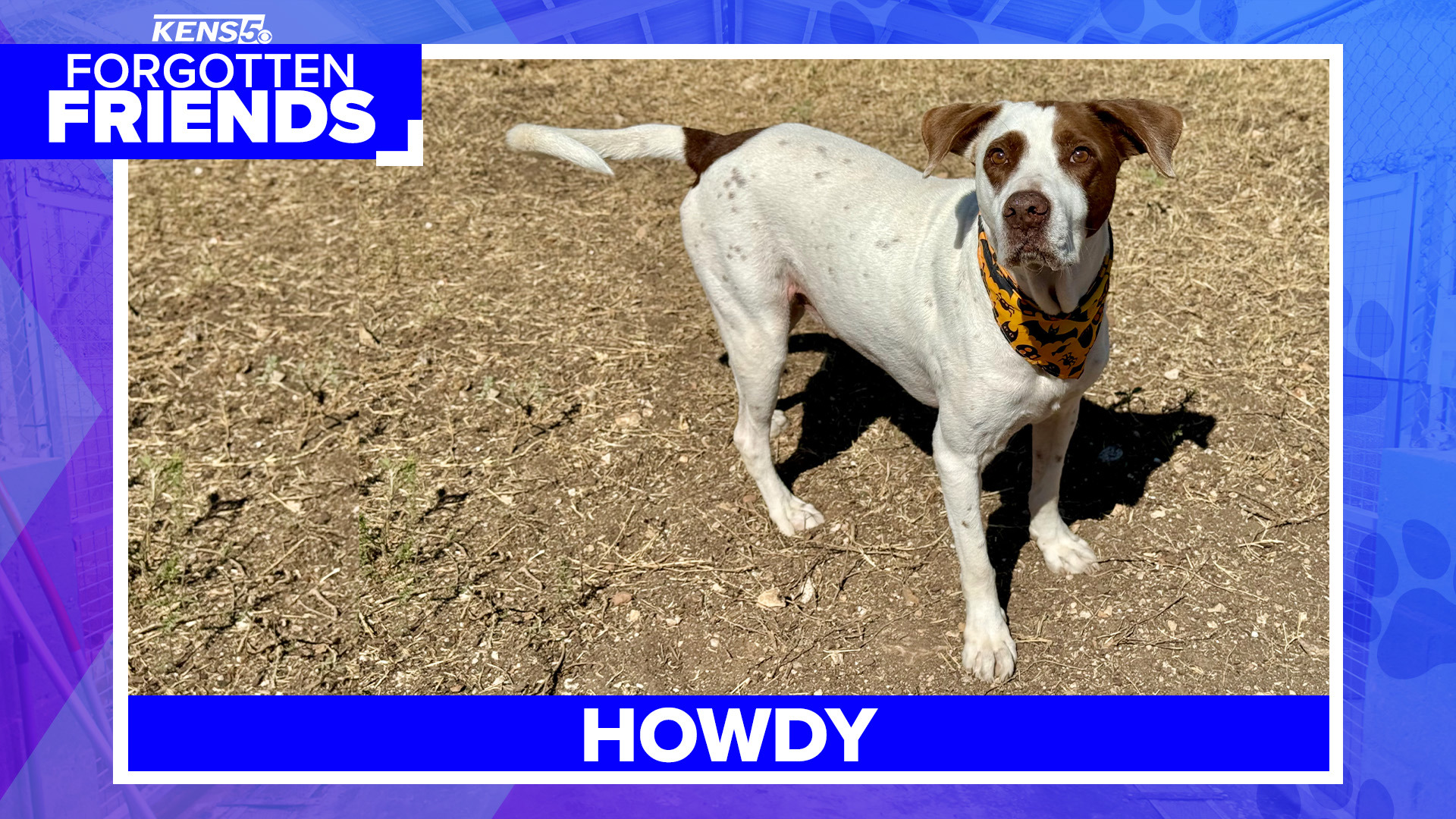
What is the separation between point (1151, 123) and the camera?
3.31 meters

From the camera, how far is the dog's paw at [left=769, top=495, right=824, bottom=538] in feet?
15.7

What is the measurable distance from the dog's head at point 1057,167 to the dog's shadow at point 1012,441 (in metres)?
1.70

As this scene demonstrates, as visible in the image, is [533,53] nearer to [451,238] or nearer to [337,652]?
[451,238]

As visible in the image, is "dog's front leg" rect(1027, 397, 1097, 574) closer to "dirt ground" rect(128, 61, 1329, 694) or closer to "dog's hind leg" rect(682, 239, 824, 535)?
"dirt ground" rect(128, 61, 1329, 694)

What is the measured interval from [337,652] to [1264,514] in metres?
3.99

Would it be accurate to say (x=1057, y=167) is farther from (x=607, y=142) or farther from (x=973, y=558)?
(x=607, y=142)

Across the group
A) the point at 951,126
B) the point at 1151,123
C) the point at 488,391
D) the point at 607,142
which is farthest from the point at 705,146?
the point at 488,391

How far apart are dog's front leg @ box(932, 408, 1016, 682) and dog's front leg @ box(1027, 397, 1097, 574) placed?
388 mm

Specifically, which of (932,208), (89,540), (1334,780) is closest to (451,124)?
(89,540)

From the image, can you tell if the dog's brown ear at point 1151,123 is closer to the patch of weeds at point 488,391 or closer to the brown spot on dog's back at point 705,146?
the brown spot on dog's back at point 705,146

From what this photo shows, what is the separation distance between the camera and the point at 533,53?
5605 mm

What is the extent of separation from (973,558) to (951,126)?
5.01 ft

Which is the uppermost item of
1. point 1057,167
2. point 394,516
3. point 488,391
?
point 1057,167

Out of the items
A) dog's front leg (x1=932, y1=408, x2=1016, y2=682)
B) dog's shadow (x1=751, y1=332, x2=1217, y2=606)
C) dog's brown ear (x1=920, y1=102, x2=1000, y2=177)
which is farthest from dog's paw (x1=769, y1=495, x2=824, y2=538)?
dog's brown ear (x1=920, y1=102, x2=1000, y2=177)
